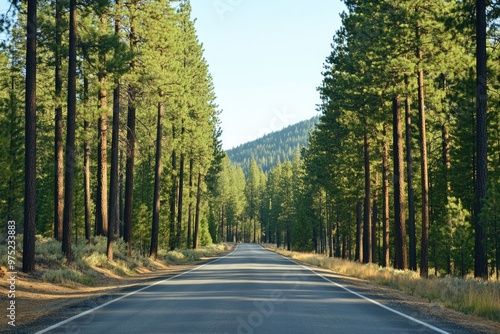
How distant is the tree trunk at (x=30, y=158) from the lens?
1802 cm

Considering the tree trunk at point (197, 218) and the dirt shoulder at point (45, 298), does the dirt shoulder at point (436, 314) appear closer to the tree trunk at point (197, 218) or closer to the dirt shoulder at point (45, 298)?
the dirt shoulder at point (45, 298)

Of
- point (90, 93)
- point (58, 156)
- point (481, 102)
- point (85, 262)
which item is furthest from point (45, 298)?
point (481, 102)

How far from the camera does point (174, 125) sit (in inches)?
1818

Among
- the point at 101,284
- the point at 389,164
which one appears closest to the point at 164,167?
the point at 389,164

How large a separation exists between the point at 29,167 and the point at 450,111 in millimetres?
22338

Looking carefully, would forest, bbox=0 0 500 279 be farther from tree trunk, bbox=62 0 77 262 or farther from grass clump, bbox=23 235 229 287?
grass clump, bbox=23 235 229 287

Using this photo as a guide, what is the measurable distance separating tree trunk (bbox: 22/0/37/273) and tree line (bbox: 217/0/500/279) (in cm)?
1445

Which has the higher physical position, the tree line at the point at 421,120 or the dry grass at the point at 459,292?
the tree line at the point at 421,120

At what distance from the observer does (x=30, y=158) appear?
18016mm

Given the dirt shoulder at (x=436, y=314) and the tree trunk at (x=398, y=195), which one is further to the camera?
Answer: the tree trunk at (x=398, y=195)

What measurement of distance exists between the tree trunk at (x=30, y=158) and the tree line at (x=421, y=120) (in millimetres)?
14447

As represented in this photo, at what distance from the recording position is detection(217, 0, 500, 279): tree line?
69.1 feet

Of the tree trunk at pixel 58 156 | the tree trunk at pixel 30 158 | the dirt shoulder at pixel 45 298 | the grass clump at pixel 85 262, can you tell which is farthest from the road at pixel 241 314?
the tree trunk at pixel 58 156
